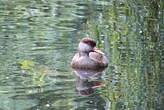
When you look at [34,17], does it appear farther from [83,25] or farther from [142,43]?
[142,43]

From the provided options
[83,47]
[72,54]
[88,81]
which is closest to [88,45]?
[83,47]

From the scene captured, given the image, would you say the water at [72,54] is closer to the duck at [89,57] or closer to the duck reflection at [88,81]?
the duck reflection at [88,81]

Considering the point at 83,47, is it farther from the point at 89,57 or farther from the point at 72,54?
the point at 72,54

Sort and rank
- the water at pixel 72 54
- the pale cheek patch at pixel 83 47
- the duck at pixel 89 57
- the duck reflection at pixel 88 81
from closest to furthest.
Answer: the water at pixel 72 54
the duck reflection at pixel 88 81
the duck at pixel 89 57
the pale cheek patch at pixel 83 47

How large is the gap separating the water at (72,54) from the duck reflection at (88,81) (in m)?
0.08

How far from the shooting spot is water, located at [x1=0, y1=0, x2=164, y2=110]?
9.41 metres

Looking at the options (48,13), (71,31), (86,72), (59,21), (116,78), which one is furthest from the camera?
(48,13)

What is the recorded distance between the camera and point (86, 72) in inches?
464

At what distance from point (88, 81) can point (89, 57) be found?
1.57m

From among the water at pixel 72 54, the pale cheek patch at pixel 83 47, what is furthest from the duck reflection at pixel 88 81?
the pale cheek patch at pixel 83 47

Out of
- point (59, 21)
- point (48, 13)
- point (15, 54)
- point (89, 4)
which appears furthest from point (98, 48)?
point (89, 4)

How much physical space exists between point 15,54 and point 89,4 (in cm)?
635

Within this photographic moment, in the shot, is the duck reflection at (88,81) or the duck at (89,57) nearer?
the duck reflection at (88,81)

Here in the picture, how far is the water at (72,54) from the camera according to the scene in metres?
9.41
